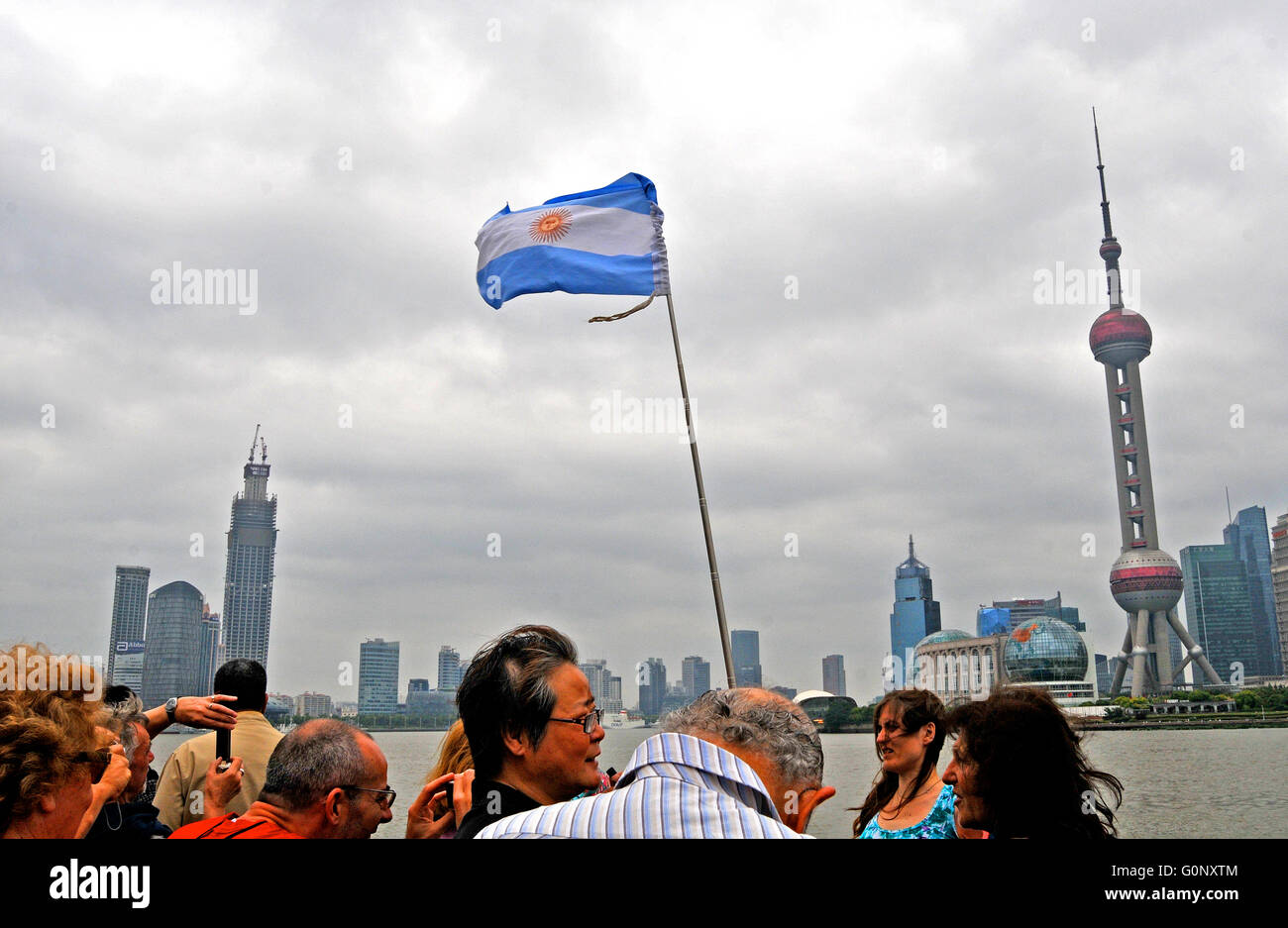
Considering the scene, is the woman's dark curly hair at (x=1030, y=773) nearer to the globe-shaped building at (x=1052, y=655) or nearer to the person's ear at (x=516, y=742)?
the person's ear at (x=516, y=742)

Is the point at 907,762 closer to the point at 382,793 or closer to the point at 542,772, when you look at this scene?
the point at 542,772

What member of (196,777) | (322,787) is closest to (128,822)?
(196,777)

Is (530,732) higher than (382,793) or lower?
higher

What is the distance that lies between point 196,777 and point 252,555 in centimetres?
16790

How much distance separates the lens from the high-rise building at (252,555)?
159m

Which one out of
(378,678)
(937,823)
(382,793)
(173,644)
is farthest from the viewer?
(378,678)

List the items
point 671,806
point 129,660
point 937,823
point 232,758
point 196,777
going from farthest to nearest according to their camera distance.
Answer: point 129,660 → point 196,777 → point 232,758 → point 937,823 → point 671,806

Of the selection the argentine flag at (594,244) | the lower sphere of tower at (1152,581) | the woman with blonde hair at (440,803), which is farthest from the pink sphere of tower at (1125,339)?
the woman with blonde hair at (440,803)

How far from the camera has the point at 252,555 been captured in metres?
161

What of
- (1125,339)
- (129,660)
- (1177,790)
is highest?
(1125,339)

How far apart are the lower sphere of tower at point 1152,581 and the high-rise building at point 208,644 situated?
5211 inches

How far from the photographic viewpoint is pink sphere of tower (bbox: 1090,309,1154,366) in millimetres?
170875
